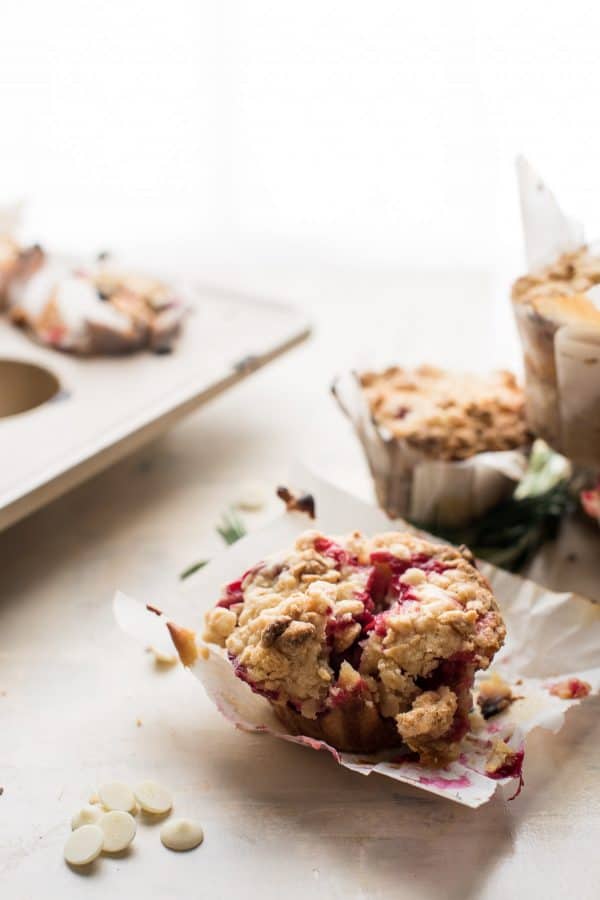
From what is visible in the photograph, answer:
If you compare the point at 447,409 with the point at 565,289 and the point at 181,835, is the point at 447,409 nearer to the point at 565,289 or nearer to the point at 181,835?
the point at 565,289

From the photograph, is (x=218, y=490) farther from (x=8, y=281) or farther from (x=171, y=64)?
(x=171, y=64)

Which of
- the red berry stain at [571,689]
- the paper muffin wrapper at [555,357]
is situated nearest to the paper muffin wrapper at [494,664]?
the red berry stain at [571,689]

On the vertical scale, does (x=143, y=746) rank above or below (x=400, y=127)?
below

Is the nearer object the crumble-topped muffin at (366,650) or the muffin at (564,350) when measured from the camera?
the crumble-topped muffin at (366,650)

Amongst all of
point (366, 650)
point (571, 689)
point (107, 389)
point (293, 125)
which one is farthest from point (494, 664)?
point (293, 125)

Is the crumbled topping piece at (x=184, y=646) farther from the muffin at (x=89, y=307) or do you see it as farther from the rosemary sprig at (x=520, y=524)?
the muffin at (x=89, y=307)

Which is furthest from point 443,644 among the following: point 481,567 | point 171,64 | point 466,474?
point 171,64

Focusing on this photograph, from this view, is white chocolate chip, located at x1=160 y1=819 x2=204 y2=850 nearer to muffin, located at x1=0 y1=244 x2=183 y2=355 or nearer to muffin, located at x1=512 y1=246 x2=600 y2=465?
muffin, located at x1=512 y1=246 x2=600 y2=465
